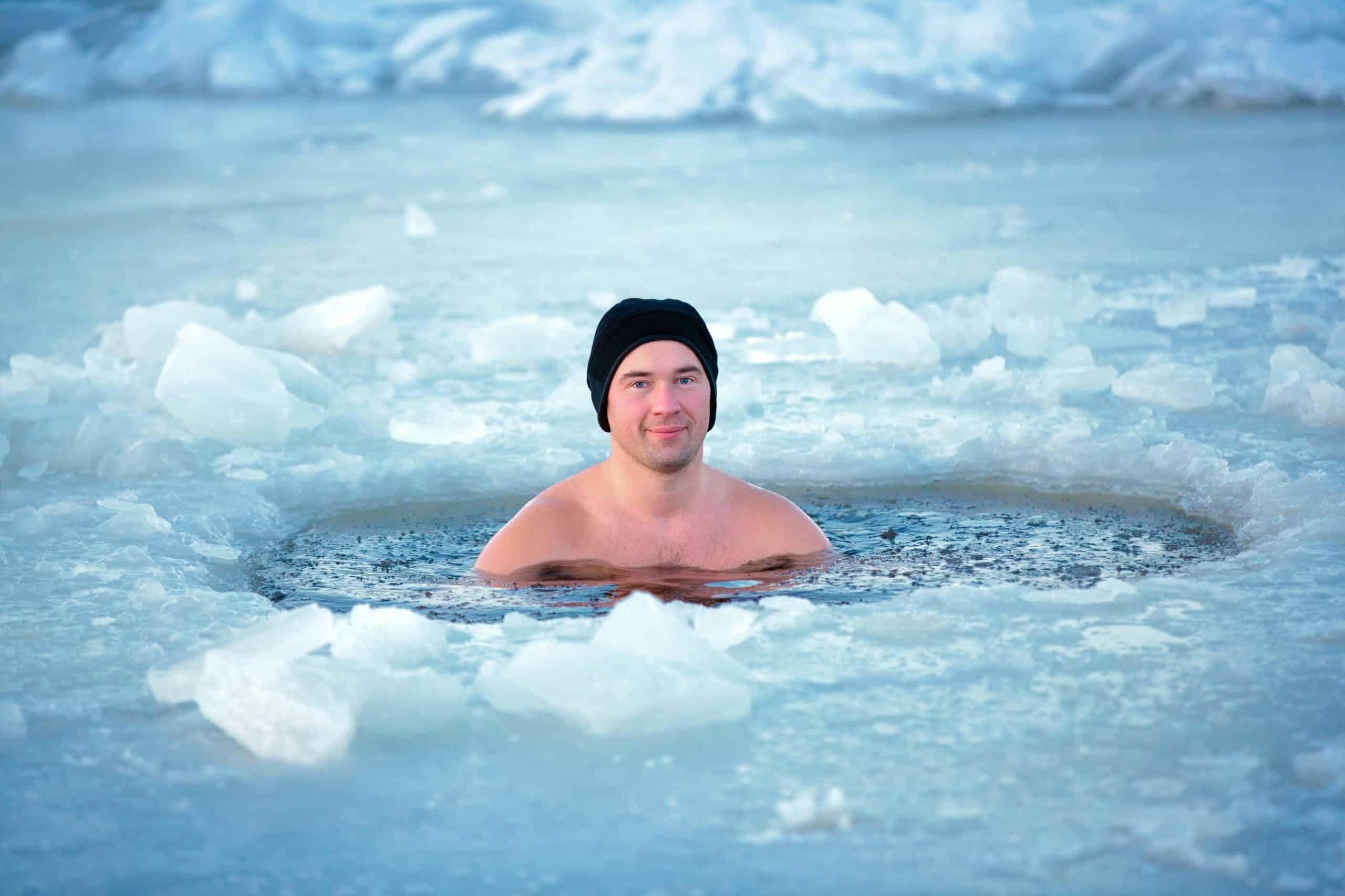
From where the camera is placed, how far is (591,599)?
353 cm

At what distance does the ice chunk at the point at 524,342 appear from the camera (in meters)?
5.84

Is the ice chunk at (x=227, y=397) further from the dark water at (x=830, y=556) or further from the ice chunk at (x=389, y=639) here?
the ice chunk at (x=389, y=639)

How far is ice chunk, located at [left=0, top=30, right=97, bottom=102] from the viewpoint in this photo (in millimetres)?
17391

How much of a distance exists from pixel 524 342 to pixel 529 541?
2277mm

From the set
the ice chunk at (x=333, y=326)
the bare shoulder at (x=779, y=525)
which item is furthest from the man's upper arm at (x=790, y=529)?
the ice chunk at (x=333, y=326)

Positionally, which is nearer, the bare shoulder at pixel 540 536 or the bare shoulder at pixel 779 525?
the bare shoulder at pixel 540 536

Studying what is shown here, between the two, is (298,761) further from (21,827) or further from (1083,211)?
(1083,211)

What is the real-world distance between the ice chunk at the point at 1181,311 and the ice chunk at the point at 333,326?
303 centimetres

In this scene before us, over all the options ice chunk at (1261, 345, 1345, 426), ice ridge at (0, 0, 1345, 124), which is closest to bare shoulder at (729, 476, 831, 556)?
ice chunk at (1261, 345, 1345, 426)

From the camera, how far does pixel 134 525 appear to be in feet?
12.8

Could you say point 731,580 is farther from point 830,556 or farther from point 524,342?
point 524,342

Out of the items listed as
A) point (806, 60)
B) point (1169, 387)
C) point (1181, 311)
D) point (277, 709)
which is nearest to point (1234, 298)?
point (1181, 311)

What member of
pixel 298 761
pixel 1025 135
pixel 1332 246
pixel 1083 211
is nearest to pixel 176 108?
pixel 1025 135

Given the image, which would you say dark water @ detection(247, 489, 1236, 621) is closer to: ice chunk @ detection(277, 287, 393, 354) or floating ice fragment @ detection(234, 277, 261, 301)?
ice chunk @ detection(277, 287, 393, 354)
